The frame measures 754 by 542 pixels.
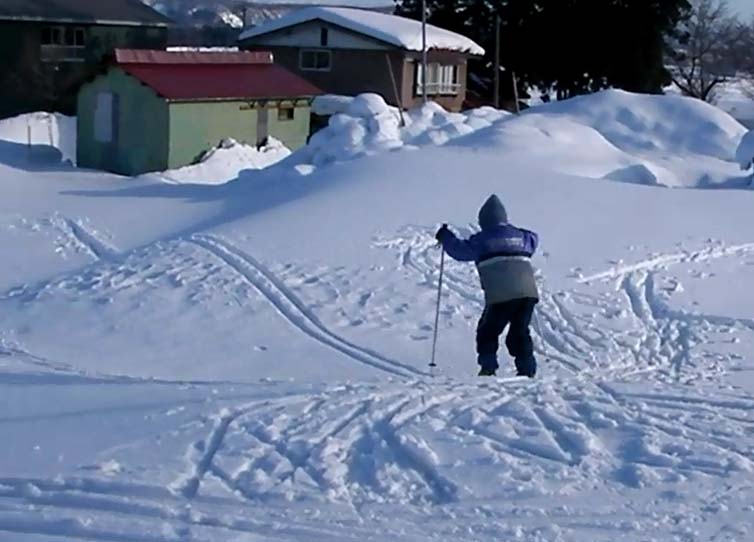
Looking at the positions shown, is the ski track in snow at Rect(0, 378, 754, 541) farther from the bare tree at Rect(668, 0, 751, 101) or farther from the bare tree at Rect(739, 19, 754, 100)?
the bare tree at Rect(739, 19, 754, 100)

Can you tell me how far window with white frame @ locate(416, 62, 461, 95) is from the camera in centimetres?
3734

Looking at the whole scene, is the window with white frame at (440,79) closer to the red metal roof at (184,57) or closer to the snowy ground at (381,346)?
the red metal roof at (184,57)

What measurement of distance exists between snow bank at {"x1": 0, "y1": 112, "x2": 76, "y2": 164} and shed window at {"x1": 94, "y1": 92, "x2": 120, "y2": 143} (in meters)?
2.38

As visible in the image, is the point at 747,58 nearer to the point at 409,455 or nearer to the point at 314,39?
the point at 314,39

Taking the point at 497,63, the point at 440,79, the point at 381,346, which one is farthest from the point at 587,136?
the point at 497,63

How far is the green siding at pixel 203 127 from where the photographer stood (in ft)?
81.6

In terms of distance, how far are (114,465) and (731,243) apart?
32.1 feet

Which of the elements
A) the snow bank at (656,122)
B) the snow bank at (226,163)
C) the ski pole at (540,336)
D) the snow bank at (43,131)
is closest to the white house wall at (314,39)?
the snow bank at (43,131)

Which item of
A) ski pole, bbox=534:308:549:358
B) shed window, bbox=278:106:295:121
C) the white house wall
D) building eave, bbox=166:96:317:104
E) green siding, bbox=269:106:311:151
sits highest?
the white house wall

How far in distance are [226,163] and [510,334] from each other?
54.6ft

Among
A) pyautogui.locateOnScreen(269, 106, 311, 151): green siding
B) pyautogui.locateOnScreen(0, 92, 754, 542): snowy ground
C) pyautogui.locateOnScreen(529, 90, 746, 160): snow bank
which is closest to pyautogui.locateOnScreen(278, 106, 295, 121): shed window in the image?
pyautogui.locateOnScreen(269, 106, 311, 151): green siding

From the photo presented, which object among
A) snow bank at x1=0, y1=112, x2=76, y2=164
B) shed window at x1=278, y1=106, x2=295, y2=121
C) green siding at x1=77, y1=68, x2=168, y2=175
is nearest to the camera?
green siding at x1=77, y1=68, x2=168, y2=175

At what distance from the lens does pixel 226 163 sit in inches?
1006

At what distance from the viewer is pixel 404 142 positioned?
813 inches
